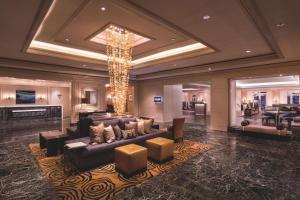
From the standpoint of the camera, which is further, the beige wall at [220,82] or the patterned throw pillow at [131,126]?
the beige wall at [220,82]

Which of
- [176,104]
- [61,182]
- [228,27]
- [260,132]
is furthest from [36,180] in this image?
[176,104]

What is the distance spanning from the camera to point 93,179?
341cm

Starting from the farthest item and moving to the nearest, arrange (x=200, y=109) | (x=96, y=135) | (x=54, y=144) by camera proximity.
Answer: (x=200, y=109) < (x=54, y=144) < (x=96, y=135)

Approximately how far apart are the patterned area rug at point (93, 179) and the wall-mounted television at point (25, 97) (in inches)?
364

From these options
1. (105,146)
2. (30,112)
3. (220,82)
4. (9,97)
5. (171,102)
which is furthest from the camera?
(171,102)

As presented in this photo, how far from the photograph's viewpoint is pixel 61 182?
3297 millimetres

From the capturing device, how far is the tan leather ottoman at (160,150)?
4.22 meters

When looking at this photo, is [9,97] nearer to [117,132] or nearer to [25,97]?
[25,97]

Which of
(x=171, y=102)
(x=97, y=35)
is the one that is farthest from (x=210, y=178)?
(x=171, y=102)

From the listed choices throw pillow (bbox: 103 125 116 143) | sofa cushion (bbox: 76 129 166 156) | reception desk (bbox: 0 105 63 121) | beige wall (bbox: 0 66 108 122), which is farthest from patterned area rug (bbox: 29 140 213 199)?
reception desk (bbox: 0 105 63 121)

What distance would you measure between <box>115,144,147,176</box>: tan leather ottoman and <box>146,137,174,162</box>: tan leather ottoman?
555 mm

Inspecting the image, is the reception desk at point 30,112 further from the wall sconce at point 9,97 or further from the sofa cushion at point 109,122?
the sofa cushion at point 109,122

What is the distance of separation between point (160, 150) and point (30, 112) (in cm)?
1132

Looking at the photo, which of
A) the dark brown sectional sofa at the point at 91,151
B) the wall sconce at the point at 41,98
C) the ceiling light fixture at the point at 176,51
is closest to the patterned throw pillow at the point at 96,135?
the dark brown sectional sofa at the point at 91,151
